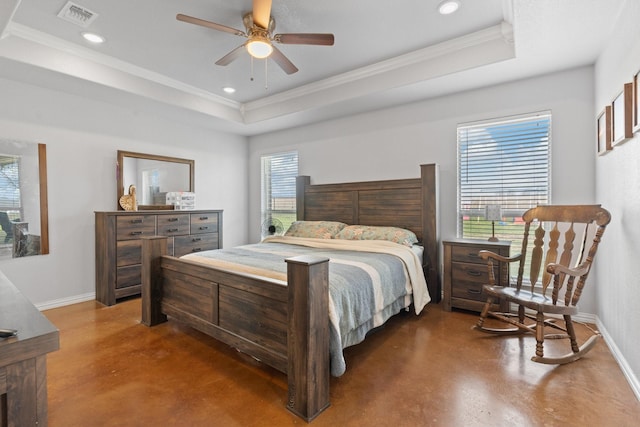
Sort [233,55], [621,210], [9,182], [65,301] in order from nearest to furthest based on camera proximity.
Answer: [621,210] < [233,55] < [9,182] < [65,301]

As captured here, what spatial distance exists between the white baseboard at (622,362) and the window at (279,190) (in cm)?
403

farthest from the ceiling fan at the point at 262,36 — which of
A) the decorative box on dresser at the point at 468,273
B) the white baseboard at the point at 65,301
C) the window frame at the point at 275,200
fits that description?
the white baseboard at the point at 65,301

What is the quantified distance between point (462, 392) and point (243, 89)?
414 centimetres

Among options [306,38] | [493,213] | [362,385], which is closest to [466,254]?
[493,213]

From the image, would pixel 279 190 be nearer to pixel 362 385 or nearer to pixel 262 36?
pixel 262 36

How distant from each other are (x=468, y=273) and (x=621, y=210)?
135 centimetres

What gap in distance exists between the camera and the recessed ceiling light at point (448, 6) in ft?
7.99

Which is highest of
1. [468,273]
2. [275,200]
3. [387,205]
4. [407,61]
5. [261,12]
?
[407,61]

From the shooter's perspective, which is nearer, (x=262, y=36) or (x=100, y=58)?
(x=262, y=36)

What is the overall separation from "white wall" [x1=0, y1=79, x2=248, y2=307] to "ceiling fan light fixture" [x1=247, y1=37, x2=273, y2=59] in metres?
2.62

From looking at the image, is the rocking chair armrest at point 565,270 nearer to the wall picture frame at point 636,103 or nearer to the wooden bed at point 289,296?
the wall picture frame at point 636,103

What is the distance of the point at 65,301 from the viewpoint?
3615mm

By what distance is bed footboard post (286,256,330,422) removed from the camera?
165cm

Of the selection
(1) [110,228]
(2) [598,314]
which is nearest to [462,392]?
(2) [598,314]
